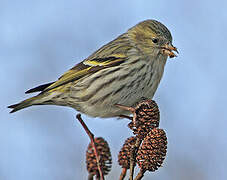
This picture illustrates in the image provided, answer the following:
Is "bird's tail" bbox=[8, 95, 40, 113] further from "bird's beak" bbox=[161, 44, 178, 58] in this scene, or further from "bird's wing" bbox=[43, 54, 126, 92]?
"bird's beak" bbox=[161, 44, 178, 58]

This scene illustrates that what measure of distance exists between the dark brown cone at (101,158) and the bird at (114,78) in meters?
0.88

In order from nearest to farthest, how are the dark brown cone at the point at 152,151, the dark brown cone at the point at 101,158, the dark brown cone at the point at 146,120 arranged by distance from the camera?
the dark brown cone at the point at 152,151
the dark brown cone at the point at 146,120
the dark brown cone at the point at 101,158

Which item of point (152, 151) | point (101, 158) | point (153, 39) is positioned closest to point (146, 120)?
point (152, 151)

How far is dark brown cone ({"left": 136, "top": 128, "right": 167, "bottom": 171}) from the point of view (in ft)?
7.07

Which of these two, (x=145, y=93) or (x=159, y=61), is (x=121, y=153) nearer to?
(x=145, y=93)

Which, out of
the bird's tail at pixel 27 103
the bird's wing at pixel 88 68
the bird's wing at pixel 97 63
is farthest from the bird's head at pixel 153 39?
the bird's tail at pixel 27 103

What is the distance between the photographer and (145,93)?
11.6ft

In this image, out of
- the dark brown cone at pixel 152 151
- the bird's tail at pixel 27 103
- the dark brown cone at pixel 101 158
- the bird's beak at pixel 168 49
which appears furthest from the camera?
the bird's beak at pixel 168 49

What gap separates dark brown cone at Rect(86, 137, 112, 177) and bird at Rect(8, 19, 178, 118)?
883mm

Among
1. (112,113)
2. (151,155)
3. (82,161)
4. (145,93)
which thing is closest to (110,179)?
(82,161)

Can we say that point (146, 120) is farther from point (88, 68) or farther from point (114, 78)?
point (88, 68)

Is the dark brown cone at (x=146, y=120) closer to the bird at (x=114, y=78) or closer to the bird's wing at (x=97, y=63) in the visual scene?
the bird at (x=114, y=78)

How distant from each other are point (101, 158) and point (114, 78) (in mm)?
1263

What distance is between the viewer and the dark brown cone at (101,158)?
2.51 m
